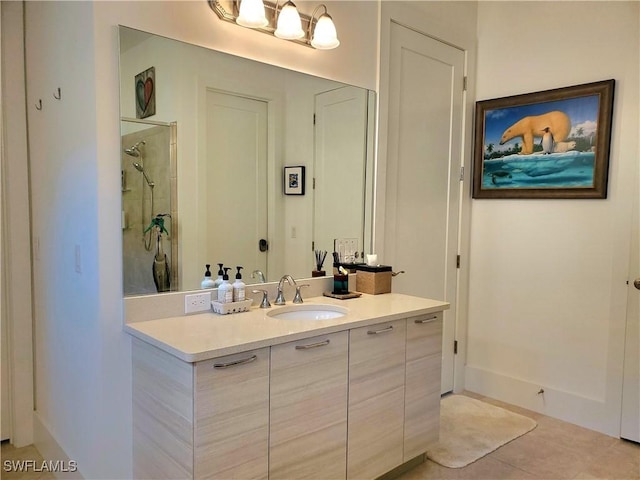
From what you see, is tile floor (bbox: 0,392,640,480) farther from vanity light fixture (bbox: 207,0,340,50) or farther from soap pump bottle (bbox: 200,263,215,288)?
vanity light fixture (bbox: 207,0,340,50)

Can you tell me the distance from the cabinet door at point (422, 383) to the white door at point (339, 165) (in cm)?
66

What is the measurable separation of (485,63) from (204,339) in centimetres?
272

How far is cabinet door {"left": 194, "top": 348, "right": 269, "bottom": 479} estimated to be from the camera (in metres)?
1.53

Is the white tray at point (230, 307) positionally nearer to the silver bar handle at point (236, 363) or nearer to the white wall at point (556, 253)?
the silver bar handle at point (236, 363)

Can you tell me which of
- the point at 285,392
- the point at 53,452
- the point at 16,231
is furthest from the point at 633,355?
the point at 16,231

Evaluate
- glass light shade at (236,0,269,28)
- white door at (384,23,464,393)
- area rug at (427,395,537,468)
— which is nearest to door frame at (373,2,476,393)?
white door at (384,23,464,393)

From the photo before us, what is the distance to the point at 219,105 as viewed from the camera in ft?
7.06

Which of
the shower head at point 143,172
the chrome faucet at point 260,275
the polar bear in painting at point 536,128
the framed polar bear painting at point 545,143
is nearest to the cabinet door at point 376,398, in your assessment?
the chrome faucet at point 260,275

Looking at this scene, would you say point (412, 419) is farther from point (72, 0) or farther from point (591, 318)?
point (72, 0)

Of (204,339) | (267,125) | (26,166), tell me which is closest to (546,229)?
(267,125)

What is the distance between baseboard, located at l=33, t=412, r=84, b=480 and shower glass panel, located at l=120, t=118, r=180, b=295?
937 mm

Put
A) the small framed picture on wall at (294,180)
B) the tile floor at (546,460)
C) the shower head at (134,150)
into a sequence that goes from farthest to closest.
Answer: the small framed picture on wall at (294,180), the tile floor at (546,460), the shower head at (134,150)

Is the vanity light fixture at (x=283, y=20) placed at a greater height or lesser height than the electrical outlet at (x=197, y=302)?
greater

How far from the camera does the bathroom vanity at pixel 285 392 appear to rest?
156 centimetres
